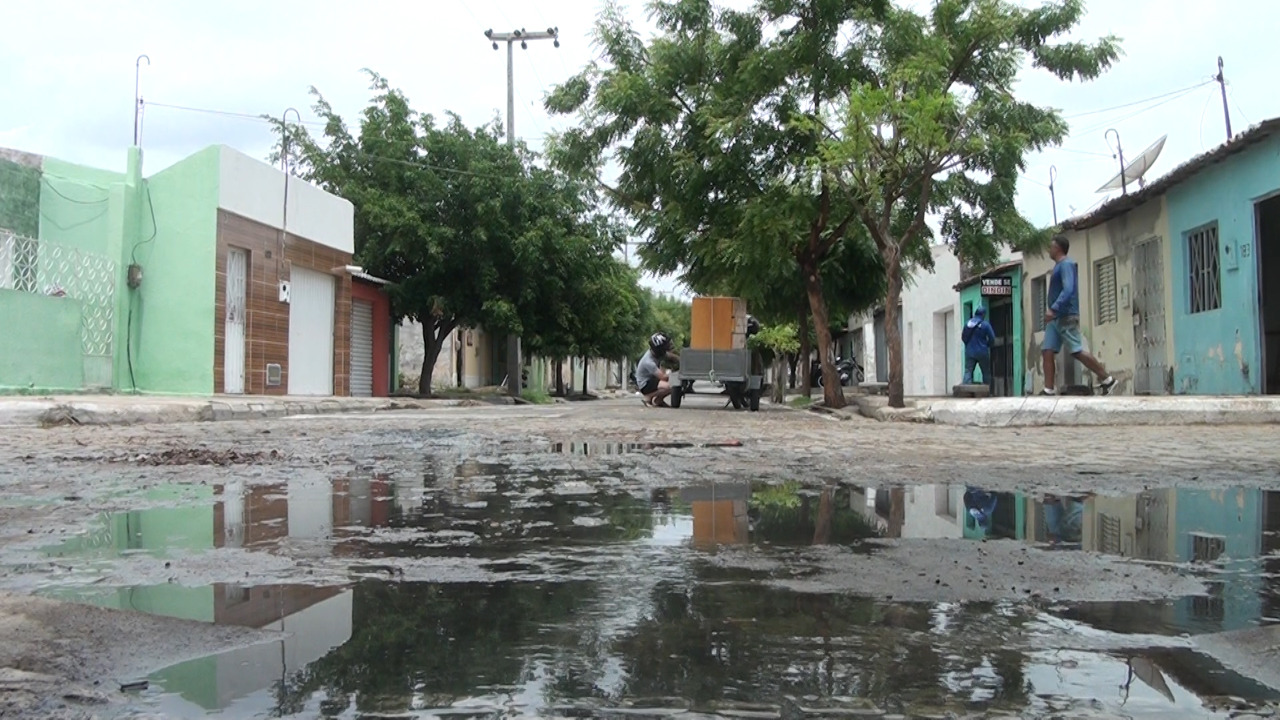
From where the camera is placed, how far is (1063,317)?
11484 mm

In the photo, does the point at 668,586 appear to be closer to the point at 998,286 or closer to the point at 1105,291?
the point at 1105,291

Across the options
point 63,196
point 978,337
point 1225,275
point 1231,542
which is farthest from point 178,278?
point 1231,542

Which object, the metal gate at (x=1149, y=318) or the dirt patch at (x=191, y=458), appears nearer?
the dirt patch at (x=191, y=458)

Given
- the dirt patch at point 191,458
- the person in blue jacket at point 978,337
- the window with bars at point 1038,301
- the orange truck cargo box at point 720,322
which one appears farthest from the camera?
the window with bars at point 1038,301

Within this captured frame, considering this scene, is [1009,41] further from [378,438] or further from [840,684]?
[840,684]

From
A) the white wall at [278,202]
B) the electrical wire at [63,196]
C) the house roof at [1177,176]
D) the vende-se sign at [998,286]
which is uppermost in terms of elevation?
the white wall at [278,202]

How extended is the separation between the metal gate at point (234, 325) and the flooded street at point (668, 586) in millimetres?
13069

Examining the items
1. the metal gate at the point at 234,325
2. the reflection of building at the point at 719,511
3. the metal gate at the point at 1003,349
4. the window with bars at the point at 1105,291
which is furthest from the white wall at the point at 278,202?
the window with bars at the point at 1105,291

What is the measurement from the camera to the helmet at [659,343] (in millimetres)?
18875

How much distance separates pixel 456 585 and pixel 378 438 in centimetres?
648

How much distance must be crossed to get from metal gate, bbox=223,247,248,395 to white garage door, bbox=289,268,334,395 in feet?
6.52

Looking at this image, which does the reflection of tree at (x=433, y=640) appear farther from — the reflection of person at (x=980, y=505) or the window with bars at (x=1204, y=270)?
the window with bars at (x=1204, y=270)

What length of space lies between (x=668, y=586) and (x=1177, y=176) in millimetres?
12711

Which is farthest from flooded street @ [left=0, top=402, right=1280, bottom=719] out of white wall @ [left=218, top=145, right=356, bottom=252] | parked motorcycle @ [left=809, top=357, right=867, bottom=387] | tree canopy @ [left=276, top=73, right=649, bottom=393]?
parked motorcycle @ [left=809, top=357, right=867, bottom=387]
